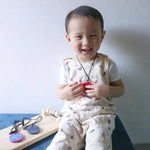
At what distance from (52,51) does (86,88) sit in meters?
0.27

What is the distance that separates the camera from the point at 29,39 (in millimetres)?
884

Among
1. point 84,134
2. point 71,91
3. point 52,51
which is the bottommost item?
point 84,134

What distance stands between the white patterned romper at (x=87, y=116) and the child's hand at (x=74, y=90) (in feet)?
0.10

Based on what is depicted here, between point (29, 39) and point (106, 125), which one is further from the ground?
point (29, 39)

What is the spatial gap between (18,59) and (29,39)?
0.39 ft

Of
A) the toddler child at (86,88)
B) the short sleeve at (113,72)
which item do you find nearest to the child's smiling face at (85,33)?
the toddler child at (86,88)

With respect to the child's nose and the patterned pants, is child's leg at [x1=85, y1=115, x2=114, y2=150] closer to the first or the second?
the patterned pants

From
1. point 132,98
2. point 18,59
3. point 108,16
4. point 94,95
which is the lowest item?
point 132,98

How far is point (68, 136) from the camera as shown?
68 centimetres

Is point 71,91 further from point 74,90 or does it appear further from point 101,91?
point 101,91

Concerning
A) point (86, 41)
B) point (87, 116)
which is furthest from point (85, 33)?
point (87, 116)

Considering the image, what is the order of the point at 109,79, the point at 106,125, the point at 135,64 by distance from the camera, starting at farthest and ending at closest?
1. the point at 135,64
2. the point at 109,79
3. the point at 106,125

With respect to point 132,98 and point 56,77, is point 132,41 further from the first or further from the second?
point 56,77

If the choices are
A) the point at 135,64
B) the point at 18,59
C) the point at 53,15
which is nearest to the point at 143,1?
the point at 135,64
